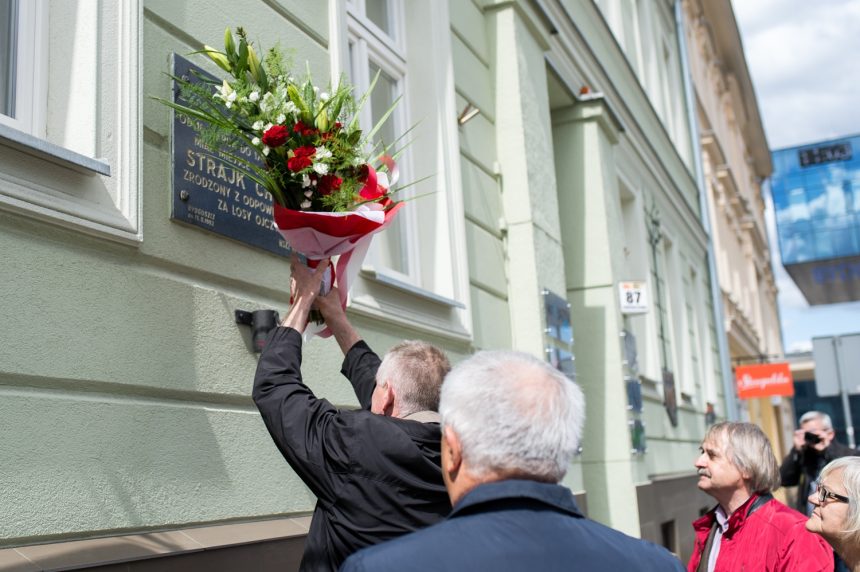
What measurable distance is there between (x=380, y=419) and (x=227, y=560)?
127cm

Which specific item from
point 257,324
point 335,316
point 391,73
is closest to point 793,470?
point 391,73

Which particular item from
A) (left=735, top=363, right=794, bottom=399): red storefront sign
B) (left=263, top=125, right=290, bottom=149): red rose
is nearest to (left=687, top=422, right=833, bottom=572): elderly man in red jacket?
(left=263, top=125, right=290, bottom=149): red rose

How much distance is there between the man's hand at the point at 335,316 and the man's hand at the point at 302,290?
11cm

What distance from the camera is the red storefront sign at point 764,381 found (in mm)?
20859

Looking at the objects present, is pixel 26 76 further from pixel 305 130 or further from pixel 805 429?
pixel 805 429

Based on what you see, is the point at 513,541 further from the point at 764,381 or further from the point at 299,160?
the point at 764,381

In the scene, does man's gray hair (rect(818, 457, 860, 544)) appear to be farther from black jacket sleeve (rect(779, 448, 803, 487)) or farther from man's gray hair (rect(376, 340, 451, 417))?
black jacket sleeve (rect(779, 448, 803, 487))

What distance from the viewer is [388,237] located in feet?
20.9

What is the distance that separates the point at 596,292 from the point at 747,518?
19.8 ft

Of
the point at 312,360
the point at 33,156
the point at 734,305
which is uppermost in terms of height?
the point at 734,305

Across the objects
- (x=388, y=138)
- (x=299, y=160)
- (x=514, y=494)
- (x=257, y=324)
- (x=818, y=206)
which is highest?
(x=818, y=206)

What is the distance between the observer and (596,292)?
33.0ft

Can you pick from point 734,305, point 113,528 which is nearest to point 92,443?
point 113,528

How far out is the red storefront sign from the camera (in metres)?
20.9
